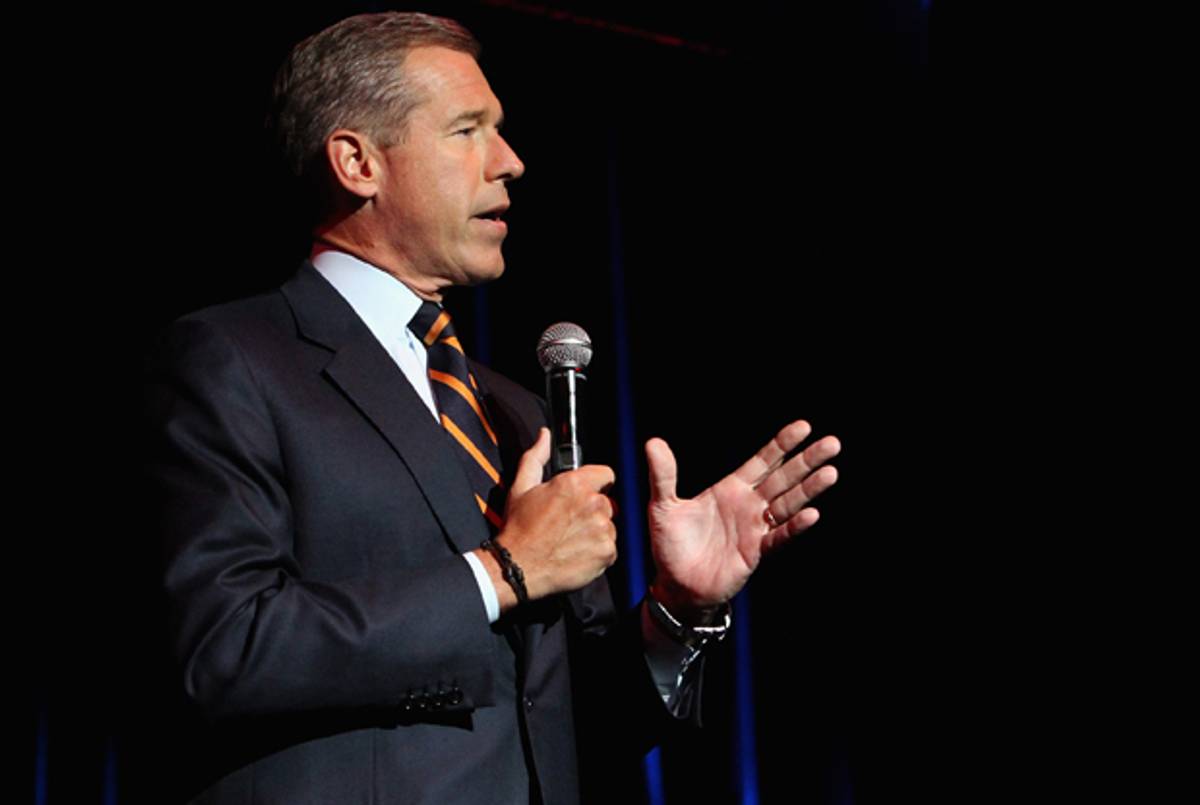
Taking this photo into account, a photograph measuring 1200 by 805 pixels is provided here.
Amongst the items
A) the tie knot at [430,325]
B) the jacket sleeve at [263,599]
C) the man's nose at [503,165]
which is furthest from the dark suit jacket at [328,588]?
the man's nose at [503,165]

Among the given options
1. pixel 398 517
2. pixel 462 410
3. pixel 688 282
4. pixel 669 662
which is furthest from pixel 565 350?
pixel 688 282

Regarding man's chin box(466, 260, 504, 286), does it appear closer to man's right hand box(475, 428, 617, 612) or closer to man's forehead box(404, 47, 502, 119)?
man's forehead box(404, 47, 502, 119)

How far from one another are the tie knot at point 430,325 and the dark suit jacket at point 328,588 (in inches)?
4.8

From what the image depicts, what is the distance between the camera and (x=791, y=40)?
10.6ft

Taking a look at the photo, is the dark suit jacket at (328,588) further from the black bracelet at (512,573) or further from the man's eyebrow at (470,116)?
the man's eyebrow at (470,116)

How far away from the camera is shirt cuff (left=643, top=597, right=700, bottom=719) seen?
178cm

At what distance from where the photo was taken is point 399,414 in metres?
1.51

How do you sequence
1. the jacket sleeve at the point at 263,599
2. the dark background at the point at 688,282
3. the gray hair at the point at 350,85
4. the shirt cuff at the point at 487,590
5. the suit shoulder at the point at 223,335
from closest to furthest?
the jacket sleeve at the point at 263,599
the shirt cuff at the point at 487,590
the suit shoulder at the point at 223,335
the gray hair at the point at 350,85
the dark background at the point at 688,282

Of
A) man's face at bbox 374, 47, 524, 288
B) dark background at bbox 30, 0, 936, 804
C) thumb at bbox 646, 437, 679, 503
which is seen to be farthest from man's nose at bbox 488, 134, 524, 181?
dark background at bbox 30, 0, 936, 804

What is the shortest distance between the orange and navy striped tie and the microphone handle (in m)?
0.11

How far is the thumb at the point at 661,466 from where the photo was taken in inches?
65.4

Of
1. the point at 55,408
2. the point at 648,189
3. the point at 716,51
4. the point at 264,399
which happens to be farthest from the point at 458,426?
the point at 716,51

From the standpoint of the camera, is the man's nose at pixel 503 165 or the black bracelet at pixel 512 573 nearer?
the black bracelet at pixel 512 573

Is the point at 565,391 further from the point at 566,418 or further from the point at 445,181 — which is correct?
the point at 445,181
